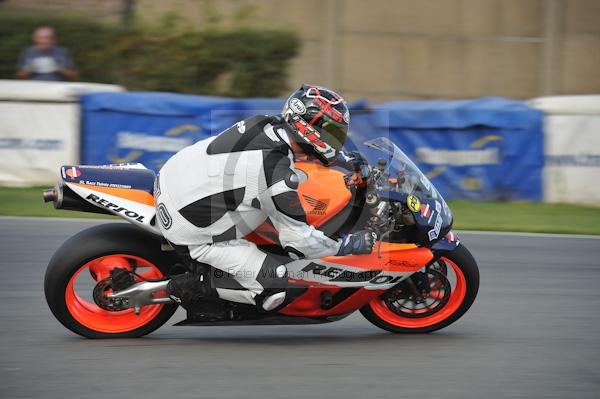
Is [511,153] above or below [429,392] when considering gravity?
above

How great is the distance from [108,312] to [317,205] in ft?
4.69

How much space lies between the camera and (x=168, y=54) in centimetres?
1281

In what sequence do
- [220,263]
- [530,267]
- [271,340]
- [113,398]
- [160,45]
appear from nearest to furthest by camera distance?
[113,398] → [220,263] → [271,340] → [530,267] → [160,45]

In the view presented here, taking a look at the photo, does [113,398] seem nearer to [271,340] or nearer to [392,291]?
[271,340]

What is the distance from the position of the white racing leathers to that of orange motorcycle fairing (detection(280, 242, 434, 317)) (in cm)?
11

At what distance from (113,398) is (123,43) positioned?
30.0ft

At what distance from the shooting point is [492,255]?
317 inches

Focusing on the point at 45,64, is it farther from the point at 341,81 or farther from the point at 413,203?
the point at 413,203

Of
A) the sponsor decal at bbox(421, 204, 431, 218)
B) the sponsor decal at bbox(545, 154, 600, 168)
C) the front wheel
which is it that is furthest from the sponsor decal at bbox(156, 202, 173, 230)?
the sponsor decal at bbox(545, 154, 600, 168)

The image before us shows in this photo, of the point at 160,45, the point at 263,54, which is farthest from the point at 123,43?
the point at 263,54

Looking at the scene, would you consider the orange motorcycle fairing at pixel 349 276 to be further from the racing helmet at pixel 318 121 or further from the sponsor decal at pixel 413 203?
the racing helmet at pixel 318 121

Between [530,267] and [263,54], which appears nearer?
[530,267]

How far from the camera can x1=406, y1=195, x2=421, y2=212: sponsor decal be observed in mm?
5273

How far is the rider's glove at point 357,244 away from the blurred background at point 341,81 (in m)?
0.61
